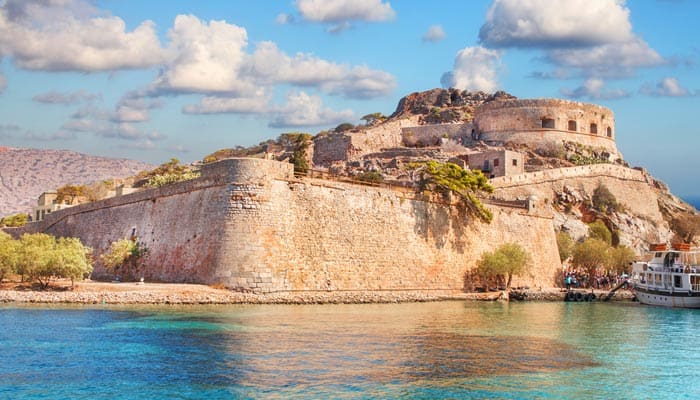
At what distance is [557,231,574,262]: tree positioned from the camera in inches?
1981

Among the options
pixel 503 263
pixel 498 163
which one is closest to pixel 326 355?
pixel 503 263

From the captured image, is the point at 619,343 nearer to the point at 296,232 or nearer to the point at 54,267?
the point at 296,232

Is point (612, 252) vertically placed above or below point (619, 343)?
above

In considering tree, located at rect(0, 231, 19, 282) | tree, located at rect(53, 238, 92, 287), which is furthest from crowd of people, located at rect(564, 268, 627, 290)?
tree, located at rect(0, 231, 19, 282)

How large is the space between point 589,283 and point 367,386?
3575 cm

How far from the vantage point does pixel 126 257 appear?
129 ft

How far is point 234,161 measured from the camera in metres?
33.2

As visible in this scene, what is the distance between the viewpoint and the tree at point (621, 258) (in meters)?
50.5

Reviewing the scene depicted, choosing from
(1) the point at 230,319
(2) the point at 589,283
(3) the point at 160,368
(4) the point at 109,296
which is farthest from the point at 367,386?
(2) the point at 589,283

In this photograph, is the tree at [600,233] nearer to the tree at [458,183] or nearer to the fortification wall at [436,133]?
the tree at [458,183]

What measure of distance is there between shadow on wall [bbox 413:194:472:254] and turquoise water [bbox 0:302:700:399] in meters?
9.25

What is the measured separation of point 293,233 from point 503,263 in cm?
1305

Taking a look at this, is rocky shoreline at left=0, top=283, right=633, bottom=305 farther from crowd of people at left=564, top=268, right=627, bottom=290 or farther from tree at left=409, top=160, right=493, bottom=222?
crowd of people at left=564, top=268, right=627, bottom=290

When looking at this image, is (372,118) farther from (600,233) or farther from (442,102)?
(600,233)
